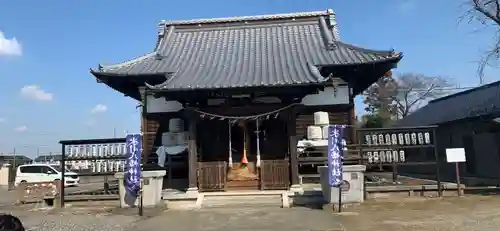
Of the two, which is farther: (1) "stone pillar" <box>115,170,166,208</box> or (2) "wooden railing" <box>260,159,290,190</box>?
(2) "wooden railing" <box>260,159,290,190</box>

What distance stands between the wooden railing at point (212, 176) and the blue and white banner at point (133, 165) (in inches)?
102

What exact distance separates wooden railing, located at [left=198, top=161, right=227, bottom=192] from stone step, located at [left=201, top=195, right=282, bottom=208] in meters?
0.59

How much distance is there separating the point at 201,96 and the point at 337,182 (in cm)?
575

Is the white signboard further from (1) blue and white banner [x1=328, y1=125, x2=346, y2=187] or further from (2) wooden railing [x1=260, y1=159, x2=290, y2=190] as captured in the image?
(2) wooden railing [x1=260, y1=159, x2=290, y2=190]

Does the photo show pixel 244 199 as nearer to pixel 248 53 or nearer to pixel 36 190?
pixel 248 53

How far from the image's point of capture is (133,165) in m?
12.7

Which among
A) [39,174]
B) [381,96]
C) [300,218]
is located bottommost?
[300,218]

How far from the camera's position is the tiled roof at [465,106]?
72.2ft

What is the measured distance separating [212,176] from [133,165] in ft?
10.0

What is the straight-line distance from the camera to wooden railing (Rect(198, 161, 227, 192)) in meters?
14.8

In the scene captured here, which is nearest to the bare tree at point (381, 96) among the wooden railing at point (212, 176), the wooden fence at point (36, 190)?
the wooden railing at point (212, 176)

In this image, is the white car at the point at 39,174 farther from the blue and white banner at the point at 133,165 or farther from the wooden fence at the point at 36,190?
the blue and white banner at the point at 133,165

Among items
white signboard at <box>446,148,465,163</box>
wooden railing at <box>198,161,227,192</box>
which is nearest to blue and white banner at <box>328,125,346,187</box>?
wooden railing at <box>198,161,227,192</box>

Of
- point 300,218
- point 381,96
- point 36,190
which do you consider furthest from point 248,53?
point 381,96
